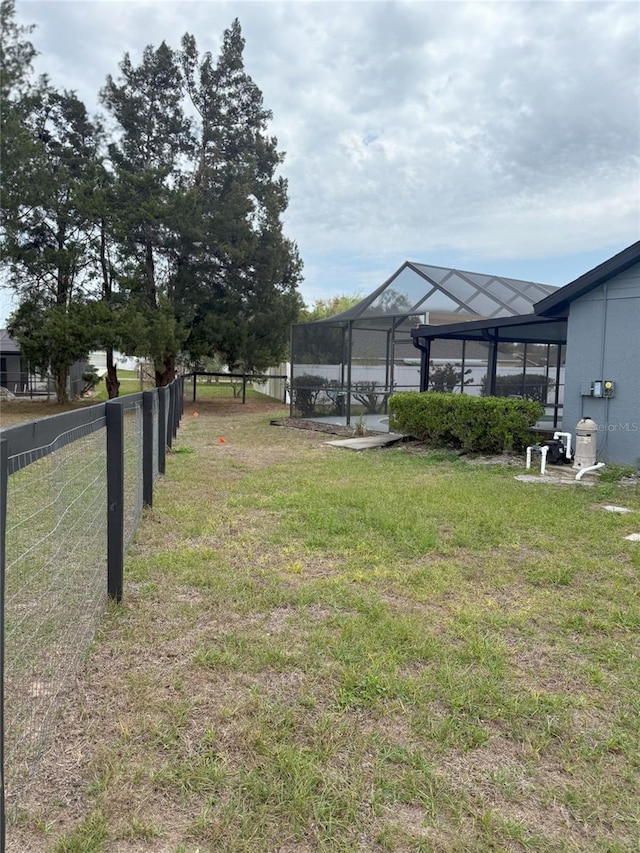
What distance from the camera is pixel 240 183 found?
59.2ft

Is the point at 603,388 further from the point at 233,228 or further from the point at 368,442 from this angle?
the point at 233,228

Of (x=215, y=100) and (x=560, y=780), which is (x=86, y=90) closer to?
(x=215, y=100)

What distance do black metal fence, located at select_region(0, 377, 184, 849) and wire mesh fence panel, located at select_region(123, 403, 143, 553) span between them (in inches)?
3.3

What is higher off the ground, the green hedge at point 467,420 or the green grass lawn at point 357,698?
the green hedge at point 467,420

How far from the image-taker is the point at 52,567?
108 inches

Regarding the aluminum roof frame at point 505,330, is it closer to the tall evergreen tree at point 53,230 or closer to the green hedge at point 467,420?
the green hedge at point 467,420

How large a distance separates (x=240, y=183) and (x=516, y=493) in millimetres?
15313

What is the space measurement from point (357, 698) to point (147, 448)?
362 cm

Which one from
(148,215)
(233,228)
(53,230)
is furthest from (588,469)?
(53,230)

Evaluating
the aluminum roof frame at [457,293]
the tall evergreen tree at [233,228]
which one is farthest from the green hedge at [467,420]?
the tall evergreen tree at [233,228]

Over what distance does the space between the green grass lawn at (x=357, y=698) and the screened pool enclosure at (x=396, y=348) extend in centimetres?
766

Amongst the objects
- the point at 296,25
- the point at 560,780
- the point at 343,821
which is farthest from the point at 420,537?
the point at 296,25

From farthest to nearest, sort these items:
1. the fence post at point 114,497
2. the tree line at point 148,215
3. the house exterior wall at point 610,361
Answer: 1. the tree line at point 148,215
2. the house exterior wall at point 610,361
3. the fence post at point 114,497

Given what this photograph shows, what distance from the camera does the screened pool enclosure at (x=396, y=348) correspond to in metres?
11.7
